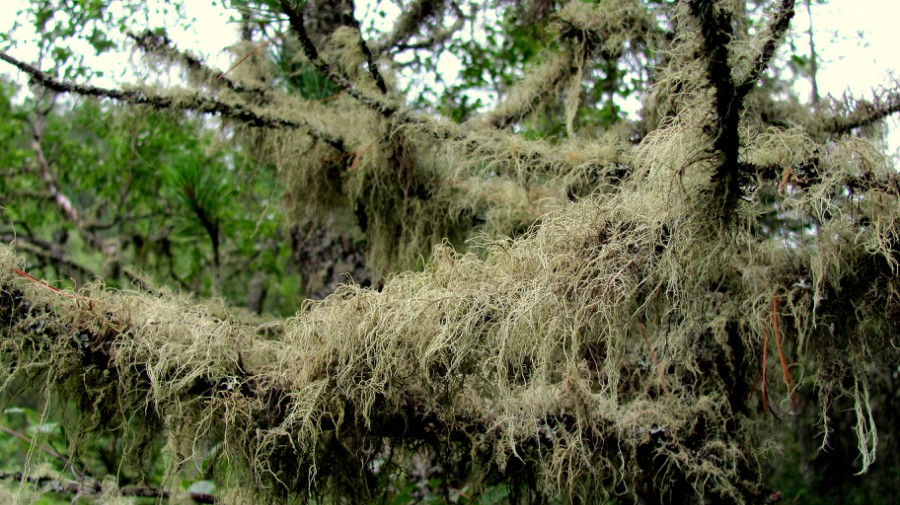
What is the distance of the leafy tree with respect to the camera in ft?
4.76

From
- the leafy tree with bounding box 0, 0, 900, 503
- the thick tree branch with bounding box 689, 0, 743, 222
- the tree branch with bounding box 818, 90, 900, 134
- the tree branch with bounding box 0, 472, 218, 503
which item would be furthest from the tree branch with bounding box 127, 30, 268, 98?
the tree branch with bounding box 818, 90, 900, 134

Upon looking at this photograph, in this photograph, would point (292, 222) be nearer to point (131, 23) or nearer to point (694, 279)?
point (131, 23)

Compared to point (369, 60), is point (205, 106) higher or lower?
lower

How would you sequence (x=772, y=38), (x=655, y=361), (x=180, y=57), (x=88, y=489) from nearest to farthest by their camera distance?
1. (x=772, y=38)
2. (x=655, y=361)
3. (x=88, y=489)
4. (x=180, y=57)

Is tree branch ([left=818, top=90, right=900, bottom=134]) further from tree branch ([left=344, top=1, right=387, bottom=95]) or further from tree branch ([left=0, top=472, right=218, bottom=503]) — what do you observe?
tree branch ([left=0, top=472, right=218, bottom=503])

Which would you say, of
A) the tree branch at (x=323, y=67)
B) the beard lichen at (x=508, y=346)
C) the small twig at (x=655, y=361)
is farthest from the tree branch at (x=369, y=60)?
the small twig at (x=655, y=361)

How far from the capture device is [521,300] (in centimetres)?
144

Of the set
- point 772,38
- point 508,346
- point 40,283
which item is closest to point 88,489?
point 40,283

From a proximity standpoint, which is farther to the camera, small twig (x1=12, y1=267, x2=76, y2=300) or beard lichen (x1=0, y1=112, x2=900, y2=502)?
small twig (x1=12, y1=267, x2=76, y2=300)

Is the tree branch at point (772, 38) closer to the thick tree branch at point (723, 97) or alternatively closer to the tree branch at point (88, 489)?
the thick tree branch at point (723, 97)

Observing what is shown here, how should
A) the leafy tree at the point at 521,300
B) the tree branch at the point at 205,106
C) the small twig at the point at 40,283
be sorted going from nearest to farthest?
the leafy tree at the point at 521,300, the small twig at the point at 40,283, the tree branch at the point at 205,106

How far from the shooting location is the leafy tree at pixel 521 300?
1452 millimetres

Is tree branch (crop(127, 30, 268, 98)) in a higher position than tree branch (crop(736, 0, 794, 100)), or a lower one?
higher

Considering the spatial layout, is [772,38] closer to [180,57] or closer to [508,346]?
[508,346]
